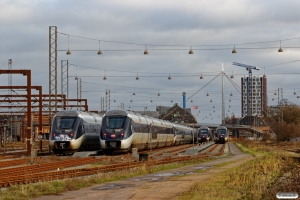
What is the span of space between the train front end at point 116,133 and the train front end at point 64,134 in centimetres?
209

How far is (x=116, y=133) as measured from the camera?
4497cm

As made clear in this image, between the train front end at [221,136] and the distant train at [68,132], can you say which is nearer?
the distant train at [68,132]

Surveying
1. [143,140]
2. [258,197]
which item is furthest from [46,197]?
[143,140]

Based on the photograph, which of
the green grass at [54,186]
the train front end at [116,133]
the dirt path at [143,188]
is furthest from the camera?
the train front end at [116,133]

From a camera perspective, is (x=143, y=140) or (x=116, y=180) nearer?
(x=116, y=180)

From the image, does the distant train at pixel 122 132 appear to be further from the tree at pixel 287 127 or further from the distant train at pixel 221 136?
the tree at pixel 287 127

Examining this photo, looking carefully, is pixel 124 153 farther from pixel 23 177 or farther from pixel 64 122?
pixel 23 177

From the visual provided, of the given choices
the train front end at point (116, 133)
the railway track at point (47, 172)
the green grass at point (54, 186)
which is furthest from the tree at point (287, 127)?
the green grass at point (54, 186)

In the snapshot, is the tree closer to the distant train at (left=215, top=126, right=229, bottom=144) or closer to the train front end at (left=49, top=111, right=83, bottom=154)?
the distant train at (left=215, top=126, right=229, bottom=144)

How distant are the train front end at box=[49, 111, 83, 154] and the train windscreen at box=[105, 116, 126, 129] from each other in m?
2.31

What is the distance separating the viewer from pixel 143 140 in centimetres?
5116

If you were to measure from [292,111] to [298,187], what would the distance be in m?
122

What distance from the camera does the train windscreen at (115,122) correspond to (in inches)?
1788

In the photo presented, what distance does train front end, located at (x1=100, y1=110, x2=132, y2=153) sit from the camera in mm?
44906
